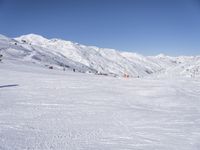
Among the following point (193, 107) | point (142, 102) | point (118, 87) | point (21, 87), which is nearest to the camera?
point (193, 107)

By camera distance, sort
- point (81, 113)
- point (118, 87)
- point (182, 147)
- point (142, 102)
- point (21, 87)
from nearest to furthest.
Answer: point (182, 147) < point (81, 113) < point (142, 102) < point (21, 87) < point (118, 87)

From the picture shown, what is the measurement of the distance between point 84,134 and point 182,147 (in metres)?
3.46

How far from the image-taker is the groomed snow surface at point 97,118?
9375 mm

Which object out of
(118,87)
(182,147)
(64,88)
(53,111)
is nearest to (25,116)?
(53,111)

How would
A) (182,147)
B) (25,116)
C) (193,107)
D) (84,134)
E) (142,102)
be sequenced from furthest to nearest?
(142,102), (193,107), (25,116), (84,134), (182,147)

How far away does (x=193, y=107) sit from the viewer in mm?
16844

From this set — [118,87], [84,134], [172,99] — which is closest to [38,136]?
[84,134]

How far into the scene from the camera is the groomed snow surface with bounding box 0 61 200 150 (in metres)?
9.38

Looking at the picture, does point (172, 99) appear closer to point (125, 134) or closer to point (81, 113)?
point (81, 113)

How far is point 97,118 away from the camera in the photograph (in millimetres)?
13250

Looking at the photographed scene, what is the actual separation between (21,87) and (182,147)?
15.3m

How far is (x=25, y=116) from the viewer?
12.8 metres

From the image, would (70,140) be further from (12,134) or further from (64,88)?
(64,88)

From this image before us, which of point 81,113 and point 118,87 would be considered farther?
point 118,87
